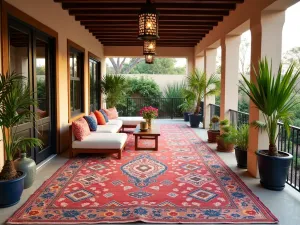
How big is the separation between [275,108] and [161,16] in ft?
11.5

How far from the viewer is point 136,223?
102 inches

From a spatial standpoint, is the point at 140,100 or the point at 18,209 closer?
the point at 18,209


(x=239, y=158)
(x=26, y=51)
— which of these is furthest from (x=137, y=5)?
(x=239, y=158)

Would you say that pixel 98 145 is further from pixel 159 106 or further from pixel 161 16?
pixel 159 106

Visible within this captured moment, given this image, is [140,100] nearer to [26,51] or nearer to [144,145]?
[144,145]

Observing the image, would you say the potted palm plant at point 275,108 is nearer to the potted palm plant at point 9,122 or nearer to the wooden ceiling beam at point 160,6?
the wooden ceiling beam at point 160,6

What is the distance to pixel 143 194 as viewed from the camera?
3.29m

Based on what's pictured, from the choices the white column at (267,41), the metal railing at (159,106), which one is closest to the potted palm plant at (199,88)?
the metal railing at (159,106)

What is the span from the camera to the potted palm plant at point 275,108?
3.38 m

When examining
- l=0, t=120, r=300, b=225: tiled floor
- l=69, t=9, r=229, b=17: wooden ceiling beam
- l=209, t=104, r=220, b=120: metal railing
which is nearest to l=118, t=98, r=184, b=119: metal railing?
l=209, t=104, r=220, b=120: metal railing

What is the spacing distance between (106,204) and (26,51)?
2.59 m

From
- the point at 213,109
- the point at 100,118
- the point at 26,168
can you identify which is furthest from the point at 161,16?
the point at 26,168

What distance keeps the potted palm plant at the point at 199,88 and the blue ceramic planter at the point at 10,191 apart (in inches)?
242

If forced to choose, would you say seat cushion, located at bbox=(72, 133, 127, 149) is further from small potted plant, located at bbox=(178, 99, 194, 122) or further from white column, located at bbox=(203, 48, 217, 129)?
small potted plant, located at bbox=(178, 99, 194, 122)
